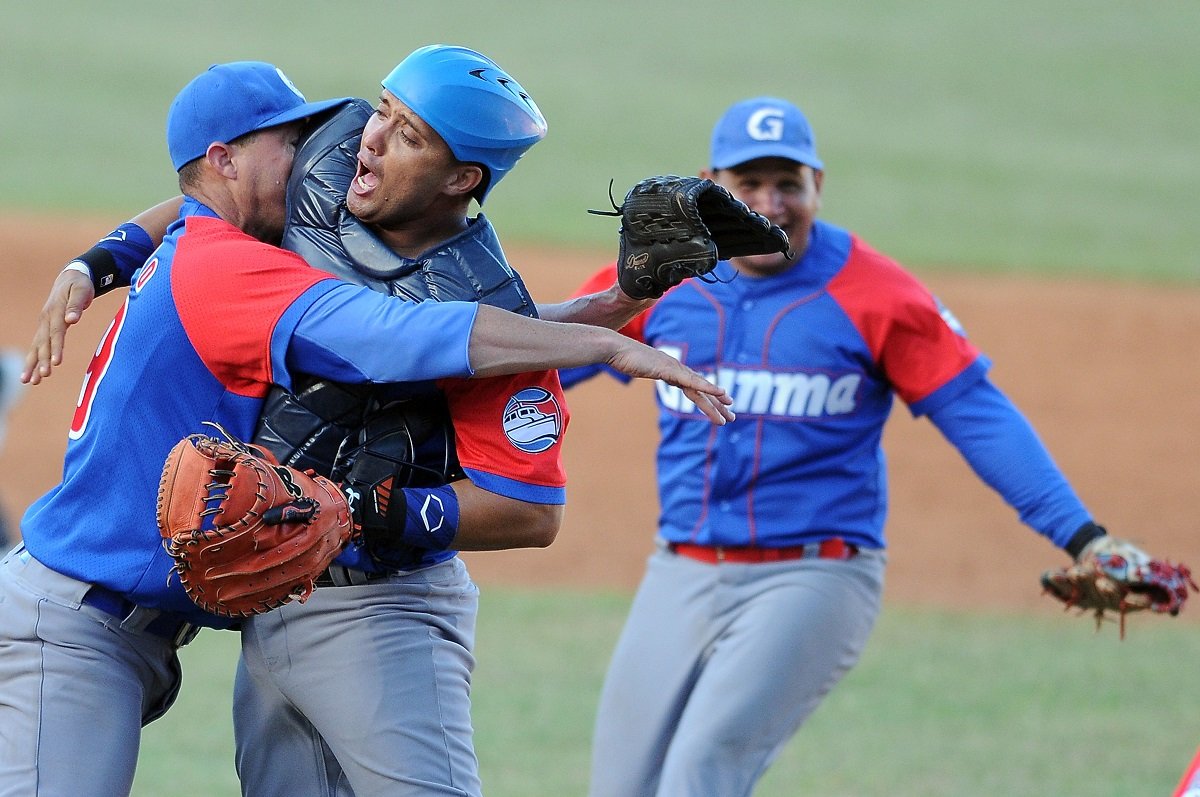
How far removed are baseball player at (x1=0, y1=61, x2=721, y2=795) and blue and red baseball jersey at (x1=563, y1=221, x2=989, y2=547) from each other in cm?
170

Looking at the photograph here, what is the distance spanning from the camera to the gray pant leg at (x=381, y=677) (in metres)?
3.23

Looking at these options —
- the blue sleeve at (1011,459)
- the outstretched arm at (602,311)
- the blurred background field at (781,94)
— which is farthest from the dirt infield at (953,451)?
the outstretched arm at (602,311)

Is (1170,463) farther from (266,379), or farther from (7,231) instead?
(7,231)

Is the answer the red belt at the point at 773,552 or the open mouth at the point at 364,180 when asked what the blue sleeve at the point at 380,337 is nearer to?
the open mouth at the point at 364,180

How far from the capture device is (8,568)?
135 inches

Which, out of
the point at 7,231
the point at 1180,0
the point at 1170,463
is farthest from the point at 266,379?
the point at 1180,0

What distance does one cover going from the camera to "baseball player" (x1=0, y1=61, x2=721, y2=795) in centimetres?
311

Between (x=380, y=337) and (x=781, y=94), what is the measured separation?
22261 mm

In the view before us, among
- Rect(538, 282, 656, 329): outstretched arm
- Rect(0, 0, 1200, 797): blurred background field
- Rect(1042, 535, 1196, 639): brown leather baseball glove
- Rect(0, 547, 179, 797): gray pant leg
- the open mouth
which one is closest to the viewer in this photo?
Rect(0, 547, 179, 797): gray pant leg

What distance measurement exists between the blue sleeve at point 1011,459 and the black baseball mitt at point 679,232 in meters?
1.52

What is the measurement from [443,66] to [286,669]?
126 centimetres

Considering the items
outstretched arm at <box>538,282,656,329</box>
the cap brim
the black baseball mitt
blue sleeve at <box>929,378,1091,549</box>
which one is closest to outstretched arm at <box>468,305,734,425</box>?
the black baseball mitt

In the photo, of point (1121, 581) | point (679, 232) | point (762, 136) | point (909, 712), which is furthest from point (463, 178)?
point (909, 712)

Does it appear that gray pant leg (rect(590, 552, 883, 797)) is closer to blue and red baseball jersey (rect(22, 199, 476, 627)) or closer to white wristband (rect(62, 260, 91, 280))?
blue and red baseball jersey (rect(22, 199, 476, 627))
